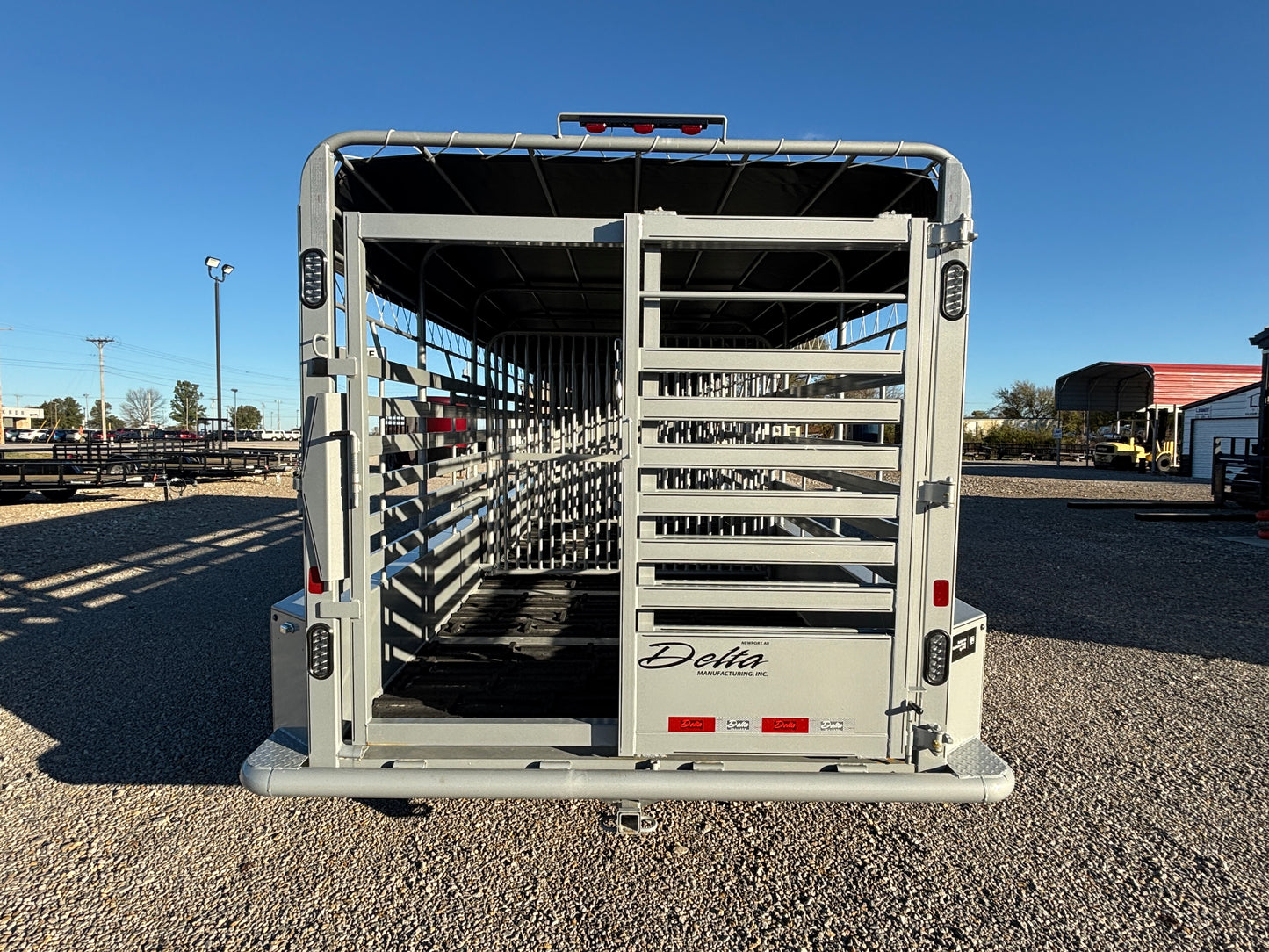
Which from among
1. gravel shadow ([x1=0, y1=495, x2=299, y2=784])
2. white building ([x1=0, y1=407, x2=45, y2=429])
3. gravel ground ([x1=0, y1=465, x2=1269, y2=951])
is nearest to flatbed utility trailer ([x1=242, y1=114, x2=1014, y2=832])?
gravel ground ([x1=0, y1=465, x2=1269, y2=951])

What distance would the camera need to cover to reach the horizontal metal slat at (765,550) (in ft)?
8.01

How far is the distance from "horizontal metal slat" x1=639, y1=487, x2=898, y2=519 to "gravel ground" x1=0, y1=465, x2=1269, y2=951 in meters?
1.48

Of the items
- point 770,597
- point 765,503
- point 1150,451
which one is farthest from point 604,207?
point 1150,451

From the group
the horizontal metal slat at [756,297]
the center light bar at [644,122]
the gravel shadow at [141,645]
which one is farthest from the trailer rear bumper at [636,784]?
the center light bar at [644,122]

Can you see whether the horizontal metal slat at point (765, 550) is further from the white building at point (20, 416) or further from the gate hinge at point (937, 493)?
the white building at point (20, 416)

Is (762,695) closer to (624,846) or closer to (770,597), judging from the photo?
(770,597)

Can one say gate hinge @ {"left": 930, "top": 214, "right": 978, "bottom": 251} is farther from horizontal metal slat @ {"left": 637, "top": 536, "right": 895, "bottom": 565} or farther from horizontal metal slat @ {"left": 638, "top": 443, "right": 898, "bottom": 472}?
horizontal metal slat @ {"left": 637, "top": 536, "right": 895, "bottom": 565}

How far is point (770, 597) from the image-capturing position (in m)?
2.47

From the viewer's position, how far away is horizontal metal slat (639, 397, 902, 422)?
2.38 m

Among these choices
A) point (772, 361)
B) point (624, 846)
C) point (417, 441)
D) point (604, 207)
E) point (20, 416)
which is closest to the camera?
point (772, 361)

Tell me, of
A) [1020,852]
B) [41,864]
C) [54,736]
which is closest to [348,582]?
[41,864]

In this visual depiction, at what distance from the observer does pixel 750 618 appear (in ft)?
10.9

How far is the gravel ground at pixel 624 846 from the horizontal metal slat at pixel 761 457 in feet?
5.44

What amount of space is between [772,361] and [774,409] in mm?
175
